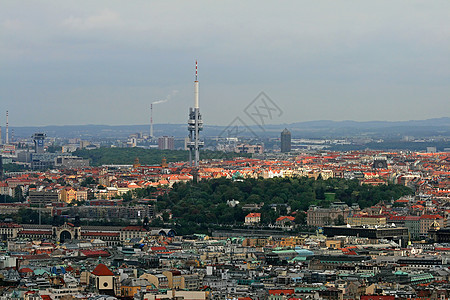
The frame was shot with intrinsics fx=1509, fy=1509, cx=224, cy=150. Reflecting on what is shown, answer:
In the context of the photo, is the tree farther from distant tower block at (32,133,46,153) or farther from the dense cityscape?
distant tower block at (32,133,46,153)

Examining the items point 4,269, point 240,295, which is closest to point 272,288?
point 240,295

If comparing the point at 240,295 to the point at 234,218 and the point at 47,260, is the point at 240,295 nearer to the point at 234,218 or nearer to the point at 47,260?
the point at 47,260

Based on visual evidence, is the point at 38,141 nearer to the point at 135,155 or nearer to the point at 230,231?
the point at 135,155

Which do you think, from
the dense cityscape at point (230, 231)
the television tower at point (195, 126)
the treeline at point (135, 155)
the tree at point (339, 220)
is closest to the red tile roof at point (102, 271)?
the dense cityscape at point (230, 231)

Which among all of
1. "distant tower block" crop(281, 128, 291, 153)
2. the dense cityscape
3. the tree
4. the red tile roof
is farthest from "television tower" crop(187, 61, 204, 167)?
the red tile roof

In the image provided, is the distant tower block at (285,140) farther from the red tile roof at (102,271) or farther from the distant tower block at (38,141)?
the red tile roof at (102,271)

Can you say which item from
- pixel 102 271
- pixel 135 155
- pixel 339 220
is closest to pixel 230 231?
pixel 339 220
